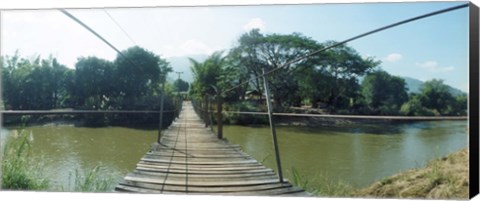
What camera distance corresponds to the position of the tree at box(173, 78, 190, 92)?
3990mm

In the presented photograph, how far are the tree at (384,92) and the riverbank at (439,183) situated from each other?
3.06 ft

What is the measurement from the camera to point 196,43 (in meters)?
3.44

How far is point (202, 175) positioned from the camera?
2877mm

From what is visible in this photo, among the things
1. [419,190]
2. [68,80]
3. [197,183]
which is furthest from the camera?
[68,80]

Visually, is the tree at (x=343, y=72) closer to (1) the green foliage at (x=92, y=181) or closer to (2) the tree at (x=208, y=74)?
(2) the tree at (x=208, y=74)

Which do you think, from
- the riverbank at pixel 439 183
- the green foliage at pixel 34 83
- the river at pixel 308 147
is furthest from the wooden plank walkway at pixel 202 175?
the green foliage at pixel 34 83

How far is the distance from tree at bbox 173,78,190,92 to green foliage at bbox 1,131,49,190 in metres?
1.33

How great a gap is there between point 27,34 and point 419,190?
309 centimetres

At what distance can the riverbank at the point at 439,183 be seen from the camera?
2.68 m

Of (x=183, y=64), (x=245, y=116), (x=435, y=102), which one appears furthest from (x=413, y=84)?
(x=245, y=116)

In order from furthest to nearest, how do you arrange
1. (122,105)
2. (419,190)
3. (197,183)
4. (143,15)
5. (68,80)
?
(122,105)
(68,80)
(143,15)
(419,190)
(197,183)

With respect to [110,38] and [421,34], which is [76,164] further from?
[421,34]

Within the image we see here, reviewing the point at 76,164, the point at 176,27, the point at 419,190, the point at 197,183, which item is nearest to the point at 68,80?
the point at 76,164

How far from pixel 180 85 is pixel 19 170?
1541mm
